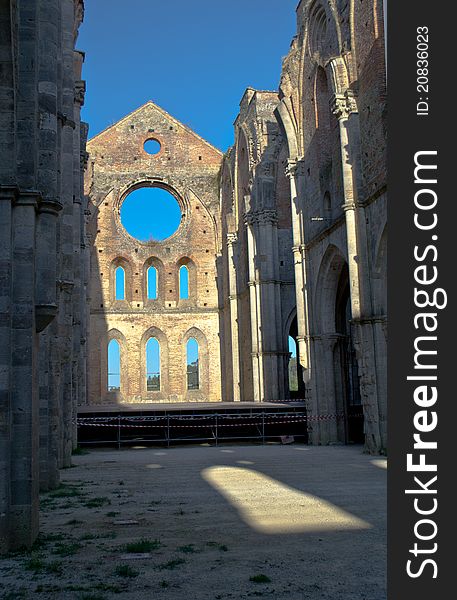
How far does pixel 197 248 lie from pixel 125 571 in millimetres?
31583

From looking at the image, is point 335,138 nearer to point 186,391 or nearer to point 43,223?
point 43,223

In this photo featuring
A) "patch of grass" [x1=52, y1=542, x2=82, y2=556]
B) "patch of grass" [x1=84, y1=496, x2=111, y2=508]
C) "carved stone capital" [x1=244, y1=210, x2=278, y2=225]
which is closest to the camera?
"patch of grass" [x1=52, y1=542, x2=82, y2=556]

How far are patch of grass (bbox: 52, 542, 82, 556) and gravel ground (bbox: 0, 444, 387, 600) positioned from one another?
0.4 inches

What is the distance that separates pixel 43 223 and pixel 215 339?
28.7 m

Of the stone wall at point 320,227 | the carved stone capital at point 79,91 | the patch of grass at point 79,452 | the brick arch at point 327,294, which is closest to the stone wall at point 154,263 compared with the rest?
the stone wall at point 320,227

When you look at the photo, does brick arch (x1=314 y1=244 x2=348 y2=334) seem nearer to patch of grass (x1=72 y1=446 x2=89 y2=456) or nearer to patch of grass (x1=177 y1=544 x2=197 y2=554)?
patch of grass (x1=72 y1=446 x2=89 y2=456)

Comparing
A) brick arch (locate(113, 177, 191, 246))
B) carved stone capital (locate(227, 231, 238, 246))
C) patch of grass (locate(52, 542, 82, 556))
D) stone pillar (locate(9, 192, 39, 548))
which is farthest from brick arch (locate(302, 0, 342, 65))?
patch of grass (locate(52, 542, 82, 556))

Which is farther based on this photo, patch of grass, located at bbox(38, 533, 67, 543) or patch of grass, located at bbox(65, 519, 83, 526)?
patch of grass, located at bbox(65, 519, 83, 526)

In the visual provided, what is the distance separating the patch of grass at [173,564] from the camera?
257 inches

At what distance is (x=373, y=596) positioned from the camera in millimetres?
5531

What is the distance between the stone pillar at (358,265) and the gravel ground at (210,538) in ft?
10.4

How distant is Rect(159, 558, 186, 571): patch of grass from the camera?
6531 millimetres

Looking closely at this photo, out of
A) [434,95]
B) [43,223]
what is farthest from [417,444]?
[43,223]

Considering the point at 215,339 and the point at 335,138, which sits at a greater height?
the point at 335,138
